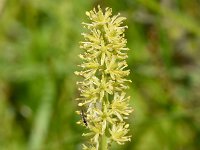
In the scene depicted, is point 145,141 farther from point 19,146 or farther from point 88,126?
point 88,126

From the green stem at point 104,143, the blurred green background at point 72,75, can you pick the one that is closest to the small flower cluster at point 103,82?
the green stem at point 104,143

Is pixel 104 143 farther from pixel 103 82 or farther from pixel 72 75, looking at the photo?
pixel 72 75

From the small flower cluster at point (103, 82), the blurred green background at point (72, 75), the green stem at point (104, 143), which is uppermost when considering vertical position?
the blurred green background at point (72, 75)

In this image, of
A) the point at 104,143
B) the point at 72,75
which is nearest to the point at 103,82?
the point at 104,143

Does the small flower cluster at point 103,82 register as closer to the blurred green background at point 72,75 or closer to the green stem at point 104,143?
the green stem at point 104,143

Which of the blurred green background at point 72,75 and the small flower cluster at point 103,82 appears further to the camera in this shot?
the blurred green background at point 72,75
